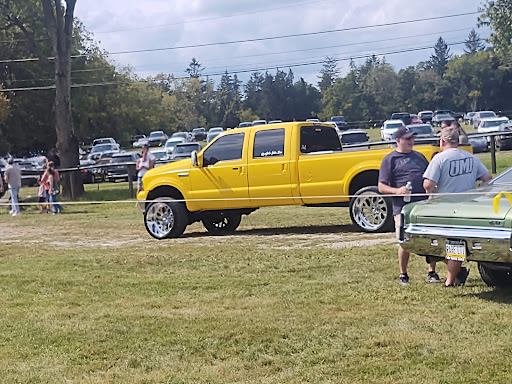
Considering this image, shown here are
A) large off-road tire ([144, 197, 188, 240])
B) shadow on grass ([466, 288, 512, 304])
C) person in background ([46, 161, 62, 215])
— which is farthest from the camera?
person in background ([46, 161, 62, 215])

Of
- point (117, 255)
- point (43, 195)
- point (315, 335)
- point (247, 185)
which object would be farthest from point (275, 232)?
point (43, 195)

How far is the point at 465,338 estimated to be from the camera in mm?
6590

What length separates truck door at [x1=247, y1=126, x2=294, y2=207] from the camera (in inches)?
563

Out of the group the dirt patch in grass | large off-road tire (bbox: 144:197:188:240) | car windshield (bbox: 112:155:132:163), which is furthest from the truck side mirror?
car windshield (bbox: 112:155:132:163)

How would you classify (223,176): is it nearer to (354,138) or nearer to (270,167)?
(270,167)

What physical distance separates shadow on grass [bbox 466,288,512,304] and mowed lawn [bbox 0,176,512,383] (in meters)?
0.03

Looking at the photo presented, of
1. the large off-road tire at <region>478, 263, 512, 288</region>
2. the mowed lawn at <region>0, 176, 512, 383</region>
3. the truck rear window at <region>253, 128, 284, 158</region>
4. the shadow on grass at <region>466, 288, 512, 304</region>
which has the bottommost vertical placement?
the shadow on grass at <region>466, 288, 512, 304</region>

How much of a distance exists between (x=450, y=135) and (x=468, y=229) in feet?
4.19

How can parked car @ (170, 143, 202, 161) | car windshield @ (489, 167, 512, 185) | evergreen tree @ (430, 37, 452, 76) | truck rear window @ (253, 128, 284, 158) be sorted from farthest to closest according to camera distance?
1. evergreen tree @ (430, 37, 452, 76)
2. parked car @ (170, 143, 202, 161)
3. truck rear window @ (253, 128, 284, 158)
4. car windshield @ (489, 167, 512, 185)

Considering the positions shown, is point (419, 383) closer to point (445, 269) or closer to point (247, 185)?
point (445, 269)

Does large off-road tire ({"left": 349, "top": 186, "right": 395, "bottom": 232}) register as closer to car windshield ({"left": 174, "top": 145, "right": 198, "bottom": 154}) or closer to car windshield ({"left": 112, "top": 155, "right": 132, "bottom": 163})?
car windshield ({"left": 174, "top": 145, "right": 198, "bottom": 154})

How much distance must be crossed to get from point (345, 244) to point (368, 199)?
1.58 m

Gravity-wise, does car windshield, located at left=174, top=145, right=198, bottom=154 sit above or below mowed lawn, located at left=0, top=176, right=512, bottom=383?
above

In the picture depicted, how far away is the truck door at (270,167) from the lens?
563 inches
